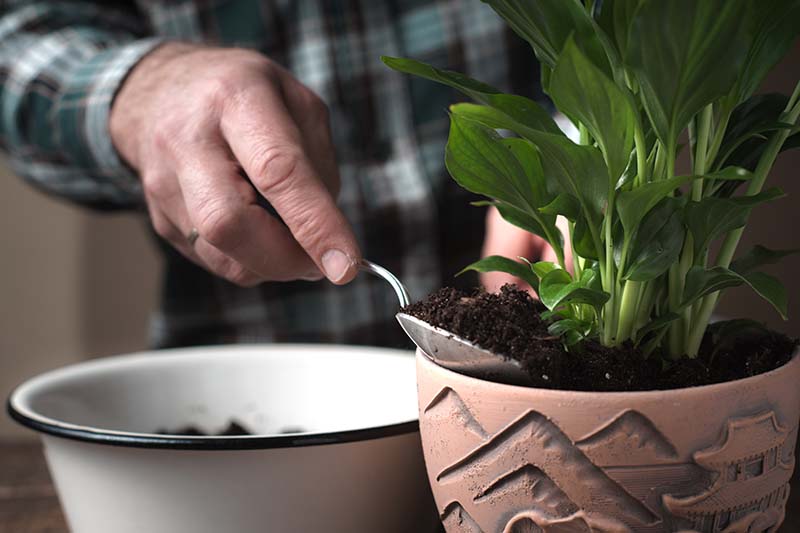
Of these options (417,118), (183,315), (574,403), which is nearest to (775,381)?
(574,403)

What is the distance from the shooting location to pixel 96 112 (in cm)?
73

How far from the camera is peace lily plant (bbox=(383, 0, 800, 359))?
289mm

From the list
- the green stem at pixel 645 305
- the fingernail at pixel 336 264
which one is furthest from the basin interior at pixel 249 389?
the green stem at pixel 645 305

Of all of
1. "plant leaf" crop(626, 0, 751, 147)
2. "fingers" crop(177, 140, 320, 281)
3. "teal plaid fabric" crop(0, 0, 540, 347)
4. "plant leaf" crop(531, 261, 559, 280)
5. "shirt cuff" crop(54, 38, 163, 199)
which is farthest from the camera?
"teal plaid fabric" crop(0, 0, 540, 347)

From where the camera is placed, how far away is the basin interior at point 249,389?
561 millimetres

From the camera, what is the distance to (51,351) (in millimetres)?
1673

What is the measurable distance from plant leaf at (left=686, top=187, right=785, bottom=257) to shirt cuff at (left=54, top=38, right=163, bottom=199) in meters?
0.51

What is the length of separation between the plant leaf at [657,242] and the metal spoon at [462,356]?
0.06 m

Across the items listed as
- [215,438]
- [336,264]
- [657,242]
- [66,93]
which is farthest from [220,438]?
[66,93]

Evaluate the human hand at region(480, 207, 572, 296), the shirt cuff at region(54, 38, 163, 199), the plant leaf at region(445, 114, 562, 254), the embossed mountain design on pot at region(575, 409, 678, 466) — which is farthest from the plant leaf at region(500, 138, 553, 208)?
the shirt cuff at region(54, 38, 163, 199)

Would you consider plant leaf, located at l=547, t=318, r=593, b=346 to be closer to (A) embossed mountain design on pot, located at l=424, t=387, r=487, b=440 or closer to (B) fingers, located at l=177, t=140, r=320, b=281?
(A) embossed mountain design on pot, located at l=424, t=387, r=487, b=440

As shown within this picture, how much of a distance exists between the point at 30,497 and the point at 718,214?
22.0 inches

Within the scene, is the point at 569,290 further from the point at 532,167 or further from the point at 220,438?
the point at 220,438

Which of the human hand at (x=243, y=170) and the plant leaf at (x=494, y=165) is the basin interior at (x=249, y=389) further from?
the plant leaf at (x=494, y=165)
